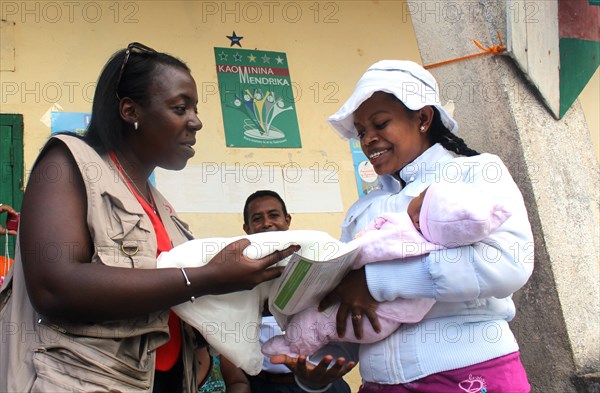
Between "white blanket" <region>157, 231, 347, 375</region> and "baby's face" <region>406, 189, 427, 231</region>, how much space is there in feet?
0.72

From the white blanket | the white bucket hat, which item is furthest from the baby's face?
the white bucket hat

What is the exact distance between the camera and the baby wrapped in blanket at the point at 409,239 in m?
1.96

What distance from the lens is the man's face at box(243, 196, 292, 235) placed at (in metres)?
4.35

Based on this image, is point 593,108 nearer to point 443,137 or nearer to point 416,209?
point 443,137

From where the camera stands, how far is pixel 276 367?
352cm

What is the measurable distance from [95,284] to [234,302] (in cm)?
43

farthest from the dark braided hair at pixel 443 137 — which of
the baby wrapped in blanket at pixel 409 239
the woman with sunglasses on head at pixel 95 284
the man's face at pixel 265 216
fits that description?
the man's face at pixel 265 216

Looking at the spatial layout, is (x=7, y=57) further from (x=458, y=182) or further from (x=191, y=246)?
(x=458, y=182)

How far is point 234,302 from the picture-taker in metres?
2.15

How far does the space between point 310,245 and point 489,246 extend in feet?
1.62

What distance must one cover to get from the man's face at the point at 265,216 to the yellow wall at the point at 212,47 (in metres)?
0.31

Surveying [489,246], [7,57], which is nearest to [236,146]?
[7,57]

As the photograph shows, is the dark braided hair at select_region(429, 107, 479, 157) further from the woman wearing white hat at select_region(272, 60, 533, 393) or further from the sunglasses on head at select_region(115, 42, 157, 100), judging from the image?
the sunglasses on head at select_region(115, 42, 157, 100)

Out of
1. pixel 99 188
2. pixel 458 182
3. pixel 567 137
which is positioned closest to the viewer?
pixel 99 188
